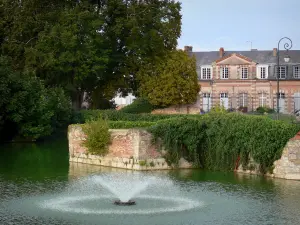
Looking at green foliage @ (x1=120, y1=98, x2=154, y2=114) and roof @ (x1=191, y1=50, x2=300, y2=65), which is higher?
roof @ (x1=191, y1=50, x2=300, y2=65)

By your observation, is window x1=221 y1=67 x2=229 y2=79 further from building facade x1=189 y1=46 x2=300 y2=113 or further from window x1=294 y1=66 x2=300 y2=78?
window x1=294 y1=66 x2=300 y2=78

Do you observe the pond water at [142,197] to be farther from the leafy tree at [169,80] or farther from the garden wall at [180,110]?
the garden wall at [180,110]

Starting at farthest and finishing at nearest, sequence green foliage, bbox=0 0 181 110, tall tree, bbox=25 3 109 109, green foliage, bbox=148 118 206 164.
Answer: green foliage, bbox=0 0 181 110
tall tree, bbox=25 3 109 109
green foliage, bbox=148 118 206 164

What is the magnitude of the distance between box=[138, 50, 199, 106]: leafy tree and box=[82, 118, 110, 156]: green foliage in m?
21.5

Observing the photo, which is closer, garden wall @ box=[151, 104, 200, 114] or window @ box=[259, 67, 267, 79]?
garden wall @ box=[151, 104, 200, 114]

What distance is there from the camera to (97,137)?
96.5 ft

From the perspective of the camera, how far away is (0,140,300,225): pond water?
59.4 ft

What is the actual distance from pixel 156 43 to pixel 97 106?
9948 mm

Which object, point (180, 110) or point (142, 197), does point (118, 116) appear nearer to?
point (180, 110)

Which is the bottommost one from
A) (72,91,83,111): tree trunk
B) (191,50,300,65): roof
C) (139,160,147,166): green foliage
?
(139,160,147,166): green foliage

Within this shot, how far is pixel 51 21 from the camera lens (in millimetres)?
47656

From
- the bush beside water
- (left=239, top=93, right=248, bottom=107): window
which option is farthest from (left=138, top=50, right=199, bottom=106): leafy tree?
the bush beside water

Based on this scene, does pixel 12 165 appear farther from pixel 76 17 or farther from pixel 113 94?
pixel 113 94

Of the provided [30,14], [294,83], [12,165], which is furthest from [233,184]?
[294,83]
